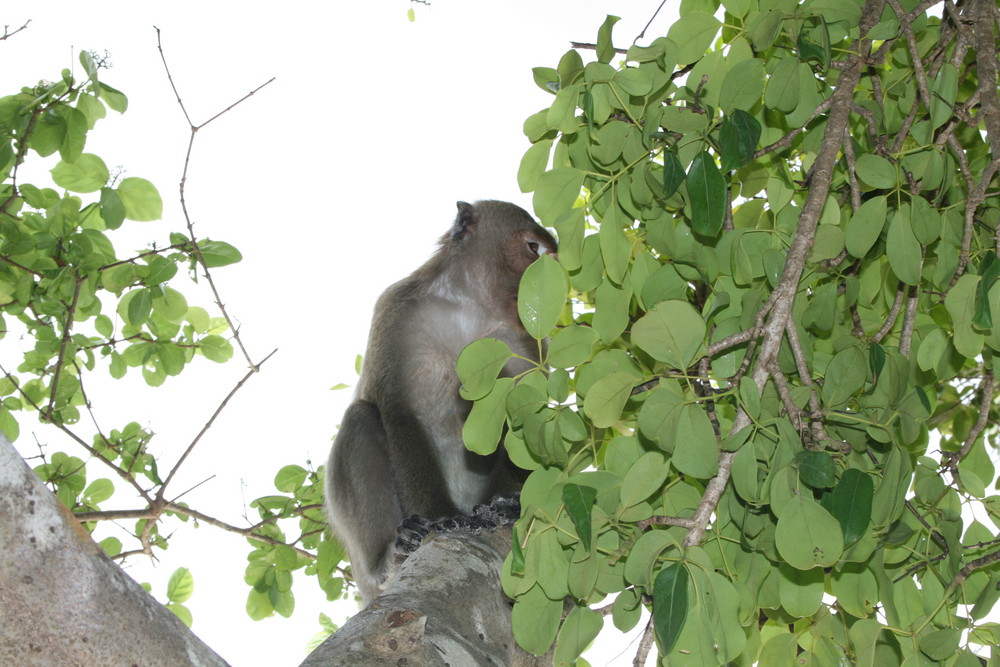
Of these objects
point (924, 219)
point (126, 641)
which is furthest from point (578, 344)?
point (126, 641)

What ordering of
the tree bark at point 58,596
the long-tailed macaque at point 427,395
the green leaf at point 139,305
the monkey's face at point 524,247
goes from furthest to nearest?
the monkey's face at point 524,247 → the long-tailed macaque at point 427,395 → the green leaf at point 139,305 → the tree bark at point 58,596

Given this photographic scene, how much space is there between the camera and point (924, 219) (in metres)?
1.97

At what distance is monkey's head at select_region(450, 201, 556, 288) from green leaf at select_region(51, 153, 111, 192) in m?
2.06

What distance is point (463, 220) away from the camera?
17.6ft

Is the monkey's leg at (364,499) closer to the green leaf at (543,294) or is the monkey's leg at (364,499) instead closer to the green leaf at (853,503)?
the green leaf at (543,294)

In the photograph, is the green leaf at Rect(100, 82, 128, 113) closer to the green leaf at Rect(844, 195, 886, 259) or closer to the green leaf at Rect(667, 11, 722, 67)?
the green leaf at Rect(667, 11, 722, 67)

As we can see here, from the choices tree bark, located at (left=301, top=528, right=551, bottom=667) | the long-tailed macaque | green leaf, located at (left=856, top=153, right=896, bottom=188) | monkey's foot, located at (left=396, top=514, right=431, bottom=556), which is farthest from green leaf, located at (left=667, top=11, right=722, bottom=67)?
monkey's foot, located at (left=396, top=514, right=431, bottom=556)

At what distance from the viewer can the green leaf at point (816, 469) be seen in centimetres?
154

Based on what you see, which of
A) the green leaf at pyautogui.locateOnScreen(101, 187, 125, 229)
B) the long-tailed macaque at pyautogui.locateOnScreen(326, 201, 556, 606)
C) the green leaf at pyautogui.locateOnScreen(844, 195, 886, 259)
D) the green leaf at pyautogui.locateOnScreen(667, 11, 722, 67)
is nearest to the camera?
the green leaf at pyautogui.locateOnScreen(844, 195, 886, 259)

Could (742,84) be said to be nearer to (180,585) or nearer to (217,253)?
(217,253)

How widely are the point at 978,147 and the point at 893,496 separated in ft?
5.52

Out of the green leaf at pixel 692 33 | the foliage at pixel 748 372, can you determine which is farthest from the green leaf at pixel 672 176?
the green leaf at pixel 692 33

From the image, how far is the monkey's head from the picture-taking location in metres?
5.08

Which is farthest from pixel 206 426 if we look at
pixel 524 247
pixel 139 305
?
pixel 524 247
